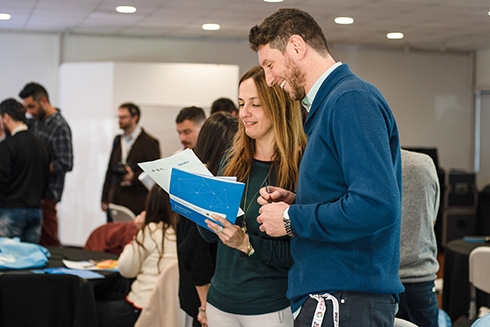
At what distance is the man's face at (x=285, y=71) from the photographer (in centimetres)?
216

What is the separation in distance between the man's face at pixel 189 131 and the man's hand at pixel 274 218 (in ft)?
9.19

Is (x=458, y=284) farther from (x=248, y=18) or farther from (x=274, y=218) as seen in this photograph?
(x=248, y=18)

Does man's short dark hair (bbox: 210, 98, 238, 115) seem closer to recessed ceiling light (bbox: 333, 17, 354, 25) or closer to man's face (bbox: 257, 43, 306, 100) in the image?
recessed ceiling light (bbox: 333, 17, 354, 25)

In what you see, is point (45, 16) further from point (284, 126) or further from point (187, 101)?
point (284, 126)

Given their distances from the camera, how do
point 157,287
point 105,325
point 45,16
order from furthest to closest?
point 45,16, point 105,325, point 157,287

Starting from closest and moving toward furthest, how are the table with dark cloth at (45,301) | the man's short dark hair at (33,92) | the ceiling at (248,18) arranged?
the table with dark cloth at (45,301) < the man's short dark hair at (33,92) < the ceiling at (248,18)

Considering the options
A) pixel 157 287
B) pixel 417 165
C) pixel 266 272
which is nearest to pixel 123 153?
pixel 157 287

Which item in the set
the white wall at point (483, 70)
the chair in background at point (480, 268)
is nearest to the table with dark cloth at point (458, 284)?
the chair in background at point (480, 268)

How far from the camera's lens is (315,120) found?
2.10 meters

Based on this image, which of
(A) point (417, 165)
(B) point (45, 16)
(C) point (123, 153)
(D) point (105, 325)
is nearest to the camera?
(A) point (417, 165)

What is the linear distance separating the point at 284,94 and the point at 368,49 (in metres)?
8.38

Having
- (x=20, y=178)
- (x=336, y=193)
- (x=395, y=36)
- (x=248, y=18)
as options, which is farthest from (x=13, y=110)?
(x=395, y=36)

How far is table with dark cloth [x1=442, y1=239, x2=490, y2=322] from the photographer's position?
17.7 feet

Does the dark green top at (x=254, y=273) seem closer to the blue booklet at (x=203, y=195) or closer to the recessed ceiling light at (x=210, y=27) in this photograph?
the blue booklet at (x=203, y=195)
